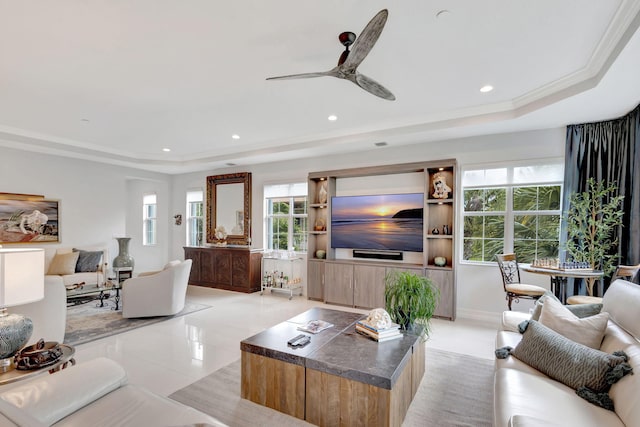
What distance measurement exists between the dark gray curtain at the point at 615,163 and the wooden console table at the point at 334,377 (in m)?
3.04

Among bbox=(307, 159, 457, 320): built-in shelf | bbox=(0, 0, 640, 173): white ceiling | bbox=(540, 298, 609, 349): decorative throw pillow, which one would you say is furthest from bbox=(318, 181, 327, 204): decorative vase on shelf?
bbox=(540, 298, 609, 349): decorative throw pillow

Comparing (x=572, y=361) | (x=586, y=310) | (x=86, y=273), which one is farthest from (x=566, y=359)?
(x=86, y=273)

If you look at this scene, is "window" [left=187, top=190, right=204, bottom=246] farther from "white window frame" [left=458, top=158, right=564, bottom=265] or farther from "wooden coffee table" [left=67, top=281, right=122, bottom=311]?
"white window frame" [left=458, top=158, right=564, bottom=265]

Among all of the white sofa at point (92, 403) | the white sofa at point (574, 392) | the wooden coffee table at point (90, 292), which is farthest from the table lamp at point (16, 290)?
the wooden coffee table at point (90, 292)

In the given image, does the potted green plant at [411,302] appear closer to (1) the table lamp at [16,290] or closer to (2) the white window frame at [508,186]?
(2) the white window frame at [508,186]

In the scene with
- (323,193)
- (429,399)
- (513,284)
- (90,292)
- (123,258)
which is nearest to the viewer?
(429,399)

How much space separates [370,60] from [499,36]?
1.05m

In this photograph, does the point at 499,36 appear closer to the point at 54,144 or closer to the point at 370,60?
the point at 370,60

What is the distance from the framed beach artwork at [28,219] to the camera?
17.3 ft

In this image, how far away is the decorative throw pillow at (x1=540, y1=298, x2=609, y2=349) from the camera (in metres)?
1.97

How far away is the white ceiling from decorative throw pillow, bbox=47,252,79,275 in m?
2.02

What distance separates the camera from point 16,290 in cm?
176

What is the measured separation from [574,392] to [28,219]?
7.75m

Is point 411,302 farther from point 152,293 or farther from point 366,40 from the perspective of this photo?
point 152,293
